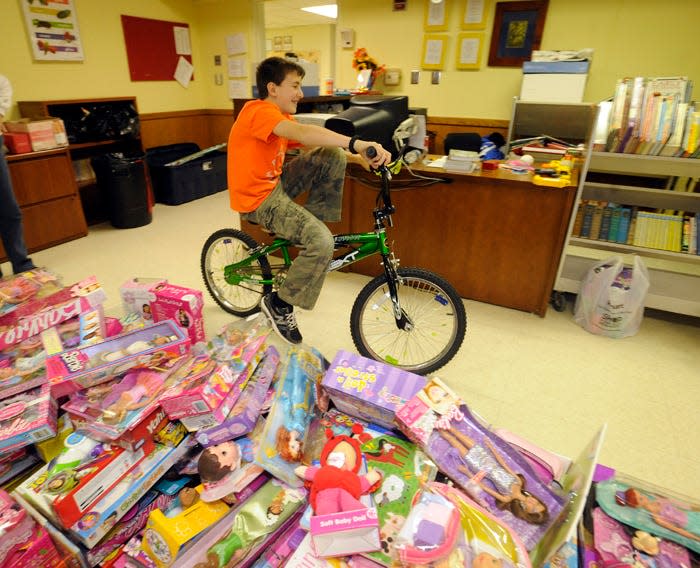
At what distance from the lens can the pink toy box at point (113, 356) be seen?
1.38 m

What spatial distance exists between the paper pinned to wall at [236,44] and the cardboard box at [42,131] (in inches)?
101

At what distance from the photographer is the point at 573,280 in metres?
2.57

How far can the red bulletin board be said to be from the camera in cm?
455

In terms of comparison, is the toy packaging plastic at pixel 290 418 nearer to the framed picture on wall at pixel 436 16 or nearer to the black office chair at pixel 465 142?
the black office chair at pixel 465 142

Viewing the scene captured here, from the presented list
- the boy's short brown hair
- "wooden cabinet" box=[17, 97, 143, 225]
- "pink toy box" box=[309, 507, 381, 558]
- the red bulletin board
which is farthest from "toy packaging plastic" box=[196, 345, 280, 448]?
the red bulletin board

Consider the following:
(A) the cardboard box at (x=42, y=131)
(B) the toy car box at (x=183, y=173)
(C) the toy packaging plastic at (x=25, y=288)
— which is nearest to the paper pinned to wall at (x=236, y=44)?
(B) the toy car box at (x=183, y=173)

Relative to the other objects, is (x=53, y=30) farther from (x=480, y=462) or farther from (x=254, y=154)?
(x=480, y=462)

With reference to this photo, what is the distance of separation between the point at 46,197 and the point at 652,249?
14.0 feet

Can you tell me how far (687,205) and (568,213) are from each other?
0.96m

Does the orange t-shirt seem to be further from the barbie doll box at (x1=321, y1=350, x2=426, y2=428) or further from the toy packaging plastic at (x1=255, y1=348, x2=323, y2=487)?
the barbie doll box at (x1=321, y1=350, x2=426, y2=428)

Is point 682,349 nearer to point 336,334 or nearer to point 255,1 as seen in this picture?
point 336,334

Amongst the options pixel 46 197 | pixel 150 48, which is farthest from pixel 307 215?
pixel 150 48

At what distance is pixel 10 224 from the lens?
2.82m

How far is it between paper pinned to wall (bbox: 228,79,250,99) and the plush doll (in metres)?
5.23
